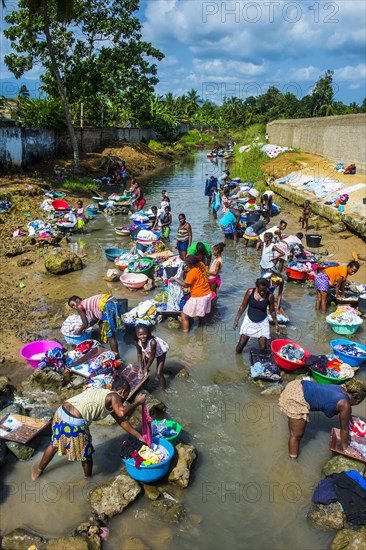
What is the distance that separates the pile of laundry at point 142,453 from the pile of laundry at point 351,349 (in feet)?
12.4

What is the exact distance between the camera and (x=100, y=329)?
7414mm

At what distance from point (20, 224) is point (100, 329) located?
9.23 m

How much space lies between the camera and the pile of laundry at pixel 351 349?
23.4ft

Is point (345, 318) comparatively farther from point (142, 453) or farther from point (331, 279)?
point (142, 453)

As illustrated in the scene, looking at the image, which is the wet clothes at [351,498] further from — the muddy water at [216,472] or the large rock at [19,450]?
the large rock at [19,450]

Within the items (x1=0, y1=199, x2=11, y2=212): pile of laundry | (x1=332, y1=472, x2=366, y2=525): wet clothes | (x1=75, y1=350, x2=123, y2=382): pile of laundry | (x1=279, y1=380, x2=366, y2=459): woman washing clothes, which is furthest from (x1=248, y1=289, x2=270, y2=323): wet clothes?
(x1=0, y1=199, x2=11, y2=212): pile of laundry

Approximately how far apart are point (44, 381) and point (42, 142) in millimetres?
20453

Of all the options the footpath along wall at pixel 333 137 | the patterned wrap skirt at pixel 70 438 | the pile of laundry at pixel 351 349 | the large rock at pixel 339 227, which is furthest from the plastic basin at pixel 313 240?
the patterned wrap skirt at pixel 70 438

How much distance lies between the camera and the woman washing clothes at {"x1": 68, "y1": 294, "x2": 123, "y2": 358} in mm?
6859

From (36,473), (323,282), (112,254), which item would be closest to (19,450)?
(36,473)

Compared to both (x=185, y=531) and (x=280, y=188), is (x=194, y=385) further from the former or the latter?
(x=280, y=188)

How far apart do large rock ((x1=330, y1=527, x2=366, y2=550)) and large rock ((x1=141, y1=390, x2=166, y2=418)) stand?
273 cm

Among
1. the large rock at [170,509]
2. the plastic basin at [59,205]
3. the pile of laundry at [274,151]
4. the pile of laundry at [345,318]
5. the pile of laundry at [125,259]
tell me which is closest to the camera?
the large rock at [170,509]

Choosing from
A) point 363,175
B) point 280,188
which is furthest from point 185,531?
point 280,188
